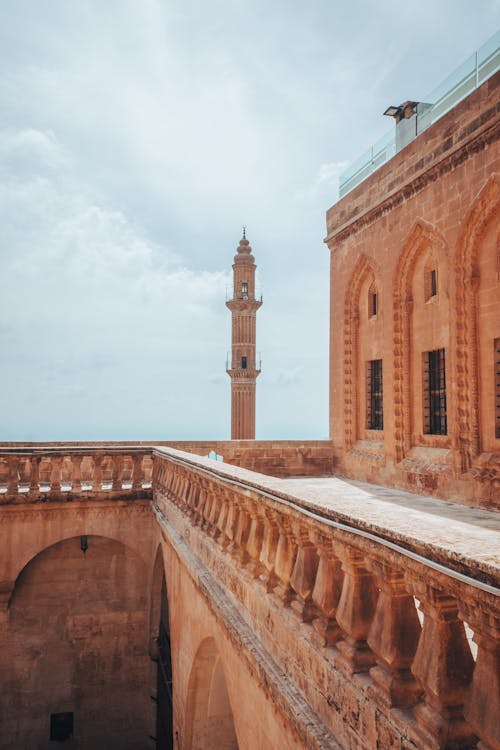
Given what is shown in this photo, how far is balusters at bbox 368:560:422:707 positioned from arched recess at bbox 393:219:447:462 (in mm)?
9099

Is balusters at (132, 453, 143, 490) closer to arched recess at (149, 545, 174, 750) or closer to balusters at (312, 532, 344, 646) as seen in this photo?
arched recess at (149, 545, 174, 750)

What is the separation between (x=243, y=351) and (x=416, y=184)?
25.0 metres

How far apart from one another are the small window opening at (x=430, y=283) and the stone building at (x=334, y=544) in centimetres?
4

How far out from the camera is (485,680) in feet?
5.11

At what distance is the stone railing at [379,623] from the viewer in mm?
1579

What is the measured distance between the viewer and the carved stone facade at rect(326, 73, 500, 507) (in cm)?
865

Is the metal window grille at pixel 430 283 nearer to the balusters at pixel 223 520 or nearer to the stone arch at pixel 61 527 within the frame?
the stone arch at pixel 61 527

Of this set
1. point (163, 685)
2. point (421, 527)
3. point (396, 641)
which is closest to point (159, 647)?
point (163, 685)

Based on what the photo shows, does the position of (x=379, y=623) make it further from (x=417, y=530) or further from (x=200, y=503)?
(x=200, y=503)

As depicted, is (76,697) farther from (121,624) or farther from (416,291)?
(416,291)

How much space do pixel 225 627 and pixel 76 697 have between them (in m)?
6.81

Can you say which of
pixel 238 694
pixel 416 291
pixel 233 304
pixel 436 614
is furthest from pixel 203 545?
pixel 233 304

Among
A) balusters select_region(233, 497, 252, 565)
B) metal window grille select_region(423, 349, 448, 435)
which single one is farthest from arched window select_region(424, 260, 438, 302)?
balusters select_region(233, 497, 252, 565)

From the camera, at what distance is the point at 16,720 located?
8828 millimetres
